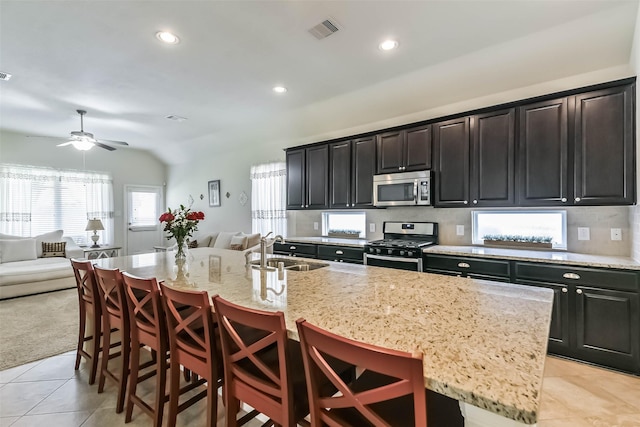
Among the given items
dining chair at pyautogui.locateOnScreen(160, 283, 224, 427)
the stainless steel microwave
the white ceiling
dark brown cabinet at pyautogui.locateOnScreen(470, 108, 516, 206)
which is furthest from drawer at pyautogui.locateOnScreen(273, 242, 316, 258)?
dining chair at pyautogui.locateOnScreen(160, 283, 224, 427)

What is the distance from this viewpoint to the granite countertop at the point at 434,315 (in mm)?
767

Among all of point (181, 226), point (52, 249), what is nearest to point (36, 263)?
point (52, 249)

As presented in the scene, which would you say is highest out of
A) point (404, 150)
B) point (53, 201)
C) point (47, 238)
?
point (404, 150)

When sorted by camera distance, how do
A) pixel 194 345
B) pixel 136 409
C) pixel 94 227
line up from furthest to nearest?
pixel 94 227
pixel 136 409
pixel 194 345

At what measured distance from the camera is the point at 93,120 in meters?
5.14

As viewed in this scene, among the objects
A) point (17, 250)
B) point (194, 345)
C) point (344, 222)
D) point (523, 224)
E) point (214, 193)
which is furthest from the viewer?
point (214, 193)

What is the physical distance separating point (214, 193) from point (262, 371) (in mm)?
6364

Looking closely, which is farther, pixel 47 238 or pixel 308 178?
pixel 47 238

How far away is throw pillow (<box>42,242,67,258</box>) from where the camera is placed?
5724 millimetres

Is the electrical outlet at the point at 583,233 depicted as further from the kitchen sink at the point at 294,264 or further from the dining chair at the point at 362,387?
the dining chair at the point at 362,387

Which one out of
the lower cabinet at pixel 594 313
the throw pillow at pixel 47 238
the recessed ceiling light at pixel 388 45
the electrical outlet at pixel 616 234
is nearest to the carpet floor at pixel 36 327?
the throw pillow at pixel 47 238

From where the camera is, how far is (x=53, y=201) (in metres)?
6.48

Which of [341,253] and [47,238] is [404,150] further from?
[47,238]

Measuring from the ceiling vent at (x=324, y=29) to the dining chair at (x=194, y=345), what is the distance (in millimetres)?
2252
